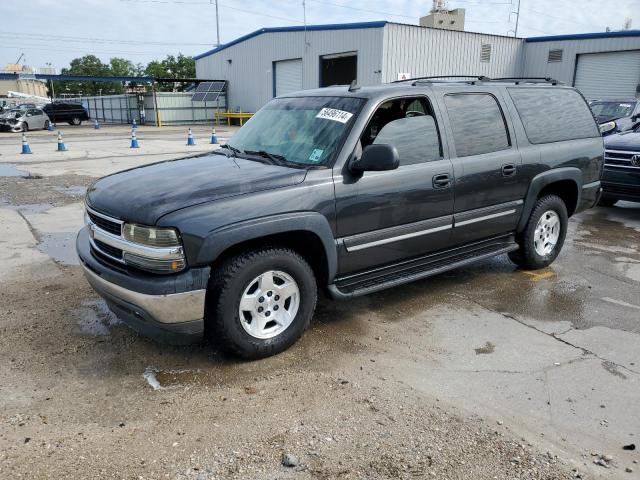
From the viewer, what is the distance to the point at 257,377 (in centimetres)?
359

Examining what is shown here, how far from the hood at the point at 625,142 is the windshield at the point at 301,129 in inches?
241

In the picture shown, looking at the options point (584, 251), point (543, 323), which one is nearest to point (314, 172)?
point (543, 323)

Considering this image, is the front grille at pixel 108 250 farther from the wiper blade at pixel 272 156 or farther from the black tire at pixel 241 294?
the wiper blade at pixel 272 156

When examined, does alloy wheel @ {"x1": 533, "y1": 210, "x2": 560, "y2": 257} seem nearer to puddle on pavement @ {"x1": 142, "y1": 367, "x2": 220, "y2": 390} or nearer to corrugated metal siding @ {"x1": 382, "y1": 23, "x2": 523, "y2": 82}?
puddle on pavement @ {"x1": 142, "y1": 367, "x2": 220, "y2": 390}

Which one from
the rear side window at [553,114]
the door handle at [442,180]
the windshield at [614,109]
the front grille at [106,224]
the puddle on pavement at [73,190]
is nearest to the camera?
the front grille at [106,224]

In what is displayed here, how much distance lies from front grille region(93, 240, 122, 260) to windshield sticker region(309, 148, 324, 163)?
1.53m

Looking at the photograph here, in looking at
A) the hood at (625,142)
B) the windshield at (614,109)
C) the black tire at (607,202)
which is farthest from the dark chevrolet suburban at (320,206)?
the windshield at (614,109)

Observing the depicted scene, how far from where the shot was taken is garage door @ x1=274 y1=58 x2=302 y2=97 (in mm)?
32656

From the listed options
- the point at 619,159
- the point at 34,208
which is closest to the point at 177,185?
the point at 34,208

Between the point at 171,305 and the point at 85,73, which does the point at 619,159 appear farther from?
the point at 85,73

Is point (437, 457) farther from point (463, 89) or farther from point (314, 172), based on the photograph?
point (463, 89)

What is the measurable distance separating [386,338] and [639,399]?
1731mm

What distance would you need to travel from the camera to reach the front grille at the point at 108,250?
3607 millimetres

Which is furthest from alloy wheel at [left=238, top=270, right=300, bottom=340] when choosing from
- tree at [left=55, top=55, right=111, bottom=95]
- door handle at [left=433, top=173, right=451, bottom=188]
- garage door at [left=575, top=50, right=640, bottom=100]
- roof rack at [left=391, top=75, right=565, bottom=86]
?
tree at [left=55, top=55, right=111, bottom=95]
